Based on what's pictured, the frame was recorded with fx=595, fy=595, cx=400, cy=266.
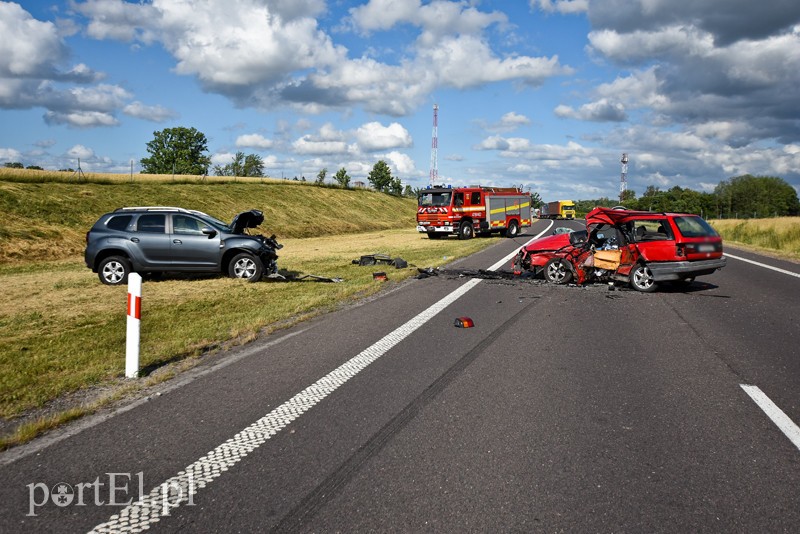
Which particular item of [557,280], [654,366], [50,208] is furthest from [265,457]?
[50,208]

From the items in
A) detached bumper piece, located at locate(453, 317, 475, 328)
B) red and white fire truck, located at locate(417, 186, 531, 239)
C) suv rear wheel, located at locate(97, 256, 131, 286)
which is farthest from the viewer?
red and white fire truck, located at locate(417, 186, 531, 239)

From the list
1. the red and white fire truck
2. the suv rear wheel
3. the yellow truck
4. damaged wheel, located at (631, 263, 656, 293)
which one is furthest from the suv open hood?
the yellow truck

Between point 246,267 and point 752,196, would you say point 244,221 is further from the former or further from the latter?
point 752,196

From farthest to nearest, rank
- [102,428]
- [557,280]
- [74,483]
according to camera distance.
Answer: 1. [557,280]
2. [102,428]
3. [74,483]

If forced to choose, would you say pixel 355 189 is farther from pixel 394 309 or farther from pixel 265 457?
pixel 265 457

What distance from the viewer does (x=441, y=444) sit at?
157 inches

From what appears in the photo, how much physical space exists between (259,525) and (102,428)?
6.56 ft

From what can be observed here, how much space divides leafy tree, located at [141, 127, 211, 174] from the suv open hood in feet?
336

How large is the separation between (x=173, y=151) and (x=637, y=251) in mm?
112711

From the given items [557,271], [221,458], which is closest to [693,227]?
[557,271]

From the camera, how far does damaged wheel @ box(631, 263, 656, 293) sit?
39.0ft

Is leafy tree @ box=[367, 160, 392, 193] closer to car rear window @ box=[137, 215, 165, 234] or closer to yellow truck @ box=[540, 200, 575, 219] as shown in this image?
yellow truck @ box=[540, 200, 575, 219]

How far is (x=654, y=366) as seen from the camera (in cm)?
614

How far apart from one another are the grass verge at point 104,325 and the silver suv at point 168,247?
0.40m
